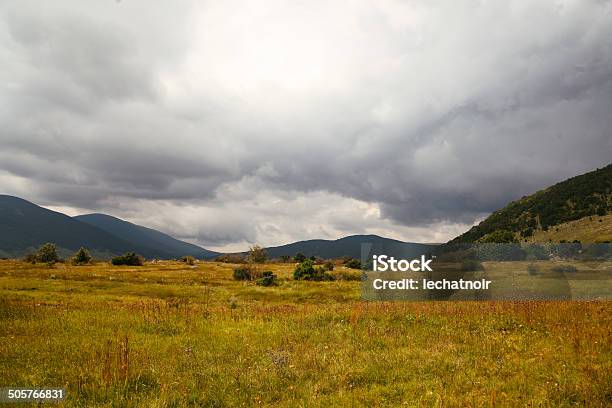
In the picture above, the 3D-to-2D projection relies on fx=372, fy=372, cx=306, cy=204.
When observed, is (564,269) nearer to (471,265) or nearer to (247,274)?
(471,265)

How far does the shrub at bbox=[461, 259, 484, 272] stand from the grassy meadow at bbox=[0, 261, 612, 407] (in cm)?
820

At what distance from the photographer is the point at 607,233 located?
124562 millimetres

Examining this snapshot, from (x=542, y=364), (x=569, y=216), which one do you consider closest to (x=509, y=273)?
(x=542, y=364)

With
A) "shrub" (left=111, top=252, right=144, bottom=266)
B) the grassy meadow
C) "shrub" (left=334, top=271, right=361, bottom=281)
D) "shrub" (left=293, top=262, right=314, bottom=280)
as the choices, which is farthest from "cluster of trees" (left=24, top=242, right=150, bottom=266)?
the grassy meadow

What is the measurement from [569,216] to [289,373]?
203287 mm

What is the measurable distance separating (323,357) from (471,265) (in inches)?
795

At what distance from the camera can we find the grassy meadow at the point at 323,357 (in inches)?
340

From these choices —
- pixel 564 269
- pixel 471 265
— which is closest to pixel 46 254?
pixel 471 265

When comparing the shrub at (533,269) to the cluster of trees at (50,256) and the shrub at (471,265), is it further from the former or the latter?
the cluster of trees at (50,256)

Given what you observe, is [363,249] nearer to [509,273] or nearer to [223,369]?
[509,273]

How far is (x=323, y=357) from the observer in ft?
37.8

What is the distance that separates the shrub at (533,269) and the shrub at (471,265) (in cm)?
868

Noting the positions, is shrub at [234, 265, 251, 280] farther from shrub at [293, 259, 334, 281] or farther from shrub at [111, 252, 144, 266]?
shrub at [111, 252, 144, 266]

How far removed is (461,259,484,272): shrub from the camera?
2755 cm
